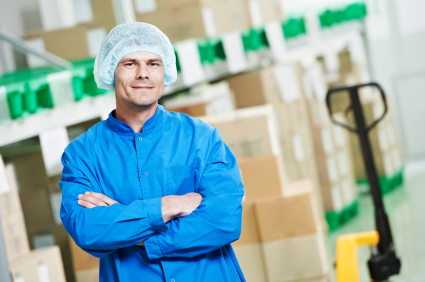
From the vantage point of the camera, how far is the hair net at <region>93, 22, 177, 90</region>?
5.70ft

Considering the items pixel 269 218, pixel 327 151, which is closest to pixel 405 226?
pixel 327 151

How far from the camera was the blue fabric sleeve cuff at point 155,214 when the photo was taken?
1620mm

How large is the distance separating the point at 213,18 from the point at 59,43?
1.27 meters

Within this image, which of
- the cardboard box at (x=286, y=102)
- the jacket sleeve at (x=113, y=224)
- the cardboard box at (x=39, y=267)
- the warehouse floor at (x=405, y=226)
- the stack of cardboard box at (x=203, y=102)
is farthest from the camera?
the cardboard box at (x=286, y=102)

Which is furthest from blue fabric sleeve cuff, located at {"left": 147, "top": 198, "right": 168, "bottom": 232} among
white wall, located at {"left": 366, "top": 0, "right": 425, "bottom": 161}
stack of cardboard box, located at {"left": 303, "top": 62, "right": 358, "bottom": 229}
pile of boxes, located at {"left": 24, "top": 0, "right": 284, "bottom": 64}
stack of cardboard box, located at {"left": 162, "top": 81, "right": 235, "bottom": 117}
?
white wall, located at {"left": 366, "top": 0, "right": 425, "bottom": 161}

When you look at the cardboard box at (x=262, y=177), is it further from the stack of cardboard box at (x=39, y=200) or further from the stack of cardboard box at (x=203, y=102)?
the stack of cardboard box at (x=39, y=200)

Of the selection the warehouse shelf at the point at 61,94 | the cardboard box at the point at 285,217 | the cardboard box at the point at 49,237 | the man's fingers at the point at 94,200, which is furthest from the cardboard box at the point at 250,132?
the man's fingers at the point at 94,200

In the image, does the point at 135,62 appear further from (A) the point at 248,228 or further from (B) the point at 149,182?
(A) the point at 248,228

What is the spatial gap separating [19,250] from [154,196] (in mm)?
1162

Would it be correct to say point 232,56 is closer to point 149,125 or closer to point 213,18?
point 213,18

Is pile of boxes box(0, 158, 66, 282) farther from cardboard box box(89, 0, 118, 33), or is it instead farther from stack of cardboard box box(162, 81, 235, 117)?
cardboard box box(89, 0, 118, 33)

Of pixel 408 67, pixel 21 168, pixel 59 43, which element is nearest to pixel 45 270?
pixel 21 168

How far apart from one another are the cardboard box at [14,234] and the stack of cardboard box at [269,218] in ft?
4.10

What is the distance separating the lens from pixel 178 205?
1648 mm
